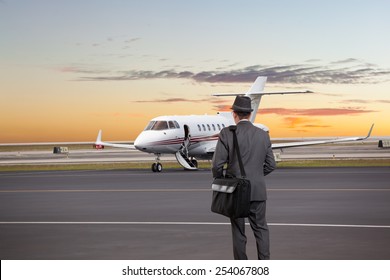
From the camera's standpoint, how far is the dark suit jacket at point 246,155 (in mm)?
10398

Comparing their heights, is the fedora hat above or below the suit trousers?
above

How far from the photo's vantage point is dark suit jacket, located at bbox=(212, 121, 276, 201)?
10.4m

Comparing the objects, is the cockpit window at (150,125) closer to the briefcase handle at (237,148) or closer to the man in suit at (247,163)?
the man in suit at (247,163)

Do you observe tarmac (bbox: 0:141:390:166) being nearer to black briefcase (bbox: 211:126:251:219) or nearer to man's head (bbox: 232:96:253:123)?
man's head (bbox: 232:96:253:123)

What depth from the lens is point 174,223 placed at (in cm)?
1747

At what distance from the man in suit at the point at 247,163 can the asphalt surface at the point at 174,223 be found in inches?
68.0

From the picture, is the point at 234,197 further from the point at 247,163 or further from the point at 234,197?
the point at 247,163

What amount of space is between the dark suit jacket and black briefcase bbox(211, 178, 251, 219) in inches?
7.4

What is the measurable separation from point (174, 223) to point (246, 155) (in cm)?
726

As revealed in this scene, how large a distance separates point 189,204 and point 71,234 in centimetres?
729

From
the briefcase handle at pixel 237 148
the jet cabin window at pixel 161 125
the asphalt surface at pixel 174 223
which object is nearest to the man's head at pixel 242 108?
the briefcase handle at pixel 237 148

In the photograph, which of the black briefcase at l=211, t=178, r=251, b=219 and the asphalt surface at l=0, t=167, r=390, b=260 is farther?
the asphalt surface at l=0, t=167, r=390, b=260

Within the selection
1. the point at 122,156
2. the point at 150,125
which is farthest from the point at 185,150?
the point at 122,156

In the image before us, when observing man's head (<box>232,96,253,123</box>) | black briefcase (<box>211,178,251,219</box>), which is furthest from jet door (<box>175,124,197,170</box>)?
black briefcase (<box>211,178,251,219</box>)
